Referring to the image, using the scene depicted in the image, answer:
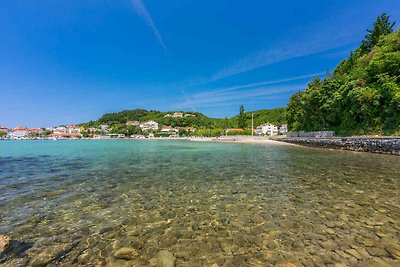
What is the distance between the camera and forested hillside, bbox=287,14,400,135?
34375 mm

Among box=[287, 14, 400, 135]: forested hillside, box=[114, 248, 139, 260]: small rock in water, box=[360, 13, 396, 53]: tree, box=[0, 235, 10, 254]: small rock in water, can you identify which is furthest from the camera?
box=[360, 13, 396, 53]: tree

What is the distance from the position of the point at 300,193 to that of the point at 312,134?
50.5m

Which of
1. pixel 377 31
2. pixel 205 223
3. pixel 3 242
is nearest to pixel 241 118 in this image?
pixel 377 31

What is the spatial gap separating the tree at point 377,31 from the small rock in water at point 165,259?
247 ft

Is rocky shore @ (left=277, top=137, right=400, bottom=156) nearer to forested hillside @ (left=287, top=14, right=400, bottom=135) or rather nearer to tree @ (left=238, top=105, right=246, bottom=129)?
forested hillside @ (left=287, top=14, right=400, bottom=135)

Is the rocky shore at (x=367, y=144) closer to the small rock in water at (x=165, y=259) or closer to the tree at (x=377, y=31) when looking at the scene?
the small rock in water at (x=165, y=259)

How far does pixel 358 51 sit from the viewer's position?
63.3 metres

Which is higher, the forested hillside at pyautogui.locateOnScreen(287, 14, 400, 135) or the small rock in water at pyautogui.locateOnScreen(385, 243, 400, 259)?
the forested hillside at pyautogui.locateOnScreen(287, 14, 400, 135)

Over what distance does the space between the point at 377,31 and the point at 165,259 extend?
78.4 m

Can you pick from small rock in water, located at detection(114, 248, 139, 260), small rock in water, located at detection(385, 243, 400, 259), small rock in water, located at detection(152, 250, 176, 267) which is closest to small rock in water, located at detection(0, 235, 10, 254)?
small rock in water, located at detection(114, 248, 139, 260)

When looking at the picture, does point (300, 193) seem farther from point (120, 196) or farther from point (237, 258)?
point (120, 196)

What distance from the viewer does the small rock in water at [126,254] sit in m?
4.29

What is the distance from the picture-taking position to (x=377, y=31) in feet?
193

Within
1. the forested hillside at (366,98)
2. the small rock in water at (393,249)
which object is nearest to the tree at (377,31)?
the forested hillside at (366,98)
